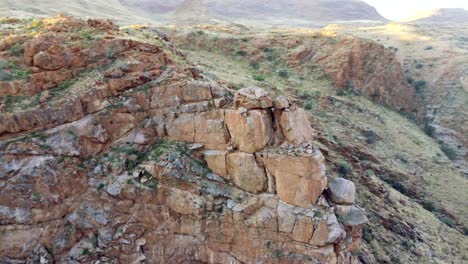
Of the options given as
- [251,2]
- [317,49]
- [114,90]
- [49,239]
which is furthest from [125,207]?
[251,2]

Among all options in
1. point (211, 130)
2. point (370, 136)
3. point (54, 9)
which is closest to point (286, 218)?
point (211, 130)

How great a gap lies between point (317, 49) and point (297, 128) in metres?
23.0

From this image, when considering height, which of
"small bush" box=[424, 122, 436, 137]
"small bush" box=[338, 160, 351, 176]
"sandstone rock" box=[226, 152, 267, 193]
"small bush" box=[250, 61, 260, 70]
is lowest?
"small bush" box=[424, 122, 436, 137]

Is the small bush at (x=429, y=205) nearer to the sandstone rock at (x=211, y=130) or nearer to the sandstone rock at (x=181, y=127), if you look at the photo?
the sandstone rock at (x=211, y=130)

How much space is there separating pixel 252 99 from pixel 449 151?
24.0m

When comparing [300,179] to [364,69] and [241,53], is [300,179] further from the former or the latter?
[364,69]

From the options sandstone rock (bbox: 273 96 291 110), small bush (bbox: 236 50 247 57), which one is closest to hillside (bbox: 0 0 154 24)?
small bush (bbox: 236 50 247 57)

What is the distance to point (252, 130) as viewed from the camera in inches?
611

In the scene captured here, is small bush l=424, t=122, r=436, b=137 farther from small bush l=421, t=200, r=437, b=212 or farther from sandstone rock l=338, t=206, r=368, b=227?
sandstone rock l=338, t=206, r=368, b=227

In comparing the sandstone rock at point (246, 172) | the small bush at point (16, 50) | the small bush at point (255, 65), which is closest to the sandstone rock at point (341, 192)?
the sandstone rock at point (246, 172)

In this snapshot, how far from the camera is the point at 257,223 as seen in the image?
15055 mm

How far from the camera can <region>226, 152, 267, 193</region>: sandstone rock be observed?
15.4 metres

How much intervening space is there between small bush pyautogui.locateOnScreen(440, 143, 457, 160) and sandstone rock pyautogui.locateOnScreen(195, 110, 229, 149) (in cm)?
2371

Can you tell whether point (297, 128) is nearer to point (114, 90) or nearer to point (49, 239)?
point (114, 90)
